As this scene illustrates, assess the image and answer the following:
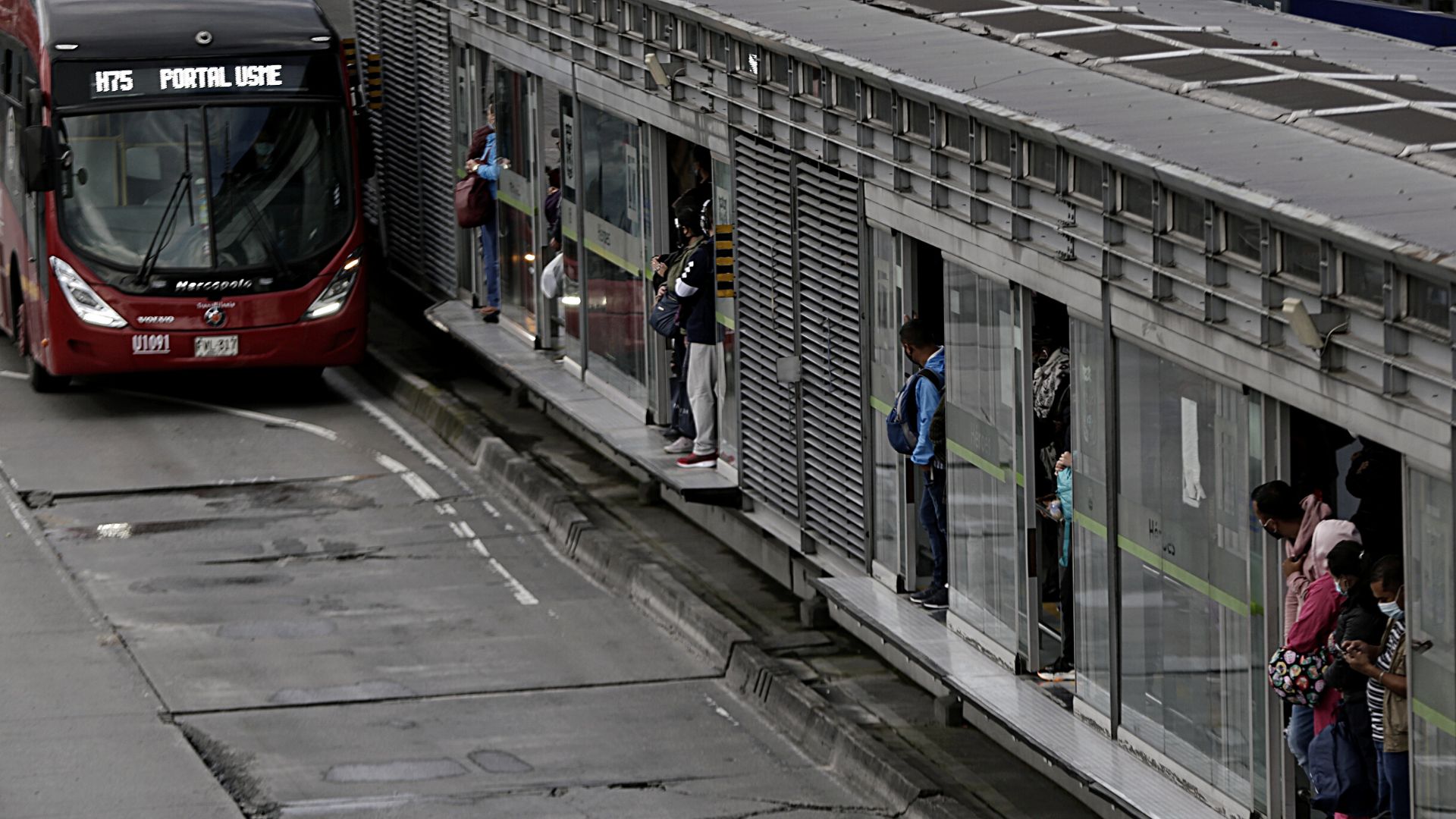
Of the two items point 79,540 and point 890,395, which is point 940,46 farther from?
point 79,540

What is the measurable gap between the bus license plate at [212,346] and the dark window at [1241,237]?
11906 millimetres

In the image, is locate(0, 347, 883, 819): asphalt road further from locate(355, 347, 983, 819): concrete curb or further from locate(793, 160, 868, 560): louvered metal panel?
locate(793, 160, 868, 560): louvered metal panel

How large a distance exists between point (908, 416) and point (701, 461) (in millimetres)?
3648

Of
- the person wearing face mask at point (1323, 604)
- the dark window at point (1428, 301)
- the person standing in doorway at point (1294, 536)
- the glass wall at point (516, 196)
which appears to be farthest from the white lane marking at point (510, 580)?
the dark window at point (1428, 301)

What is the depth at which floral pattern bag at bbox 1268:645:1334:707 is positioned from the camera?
9203 millimetres

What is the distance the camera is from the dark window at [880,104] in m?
12.7

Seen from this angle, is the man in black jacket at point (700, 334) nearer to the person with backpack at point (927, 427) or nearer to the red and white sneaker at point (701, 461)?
the red and white sneaker at point (701, 461)

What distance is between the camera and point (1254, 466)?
380 inches

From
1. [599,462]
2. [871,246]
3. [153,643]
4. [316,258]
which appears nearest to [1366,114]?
[871,246]

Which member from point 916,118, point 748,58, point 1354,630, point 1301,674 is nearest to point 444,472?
point 748,58

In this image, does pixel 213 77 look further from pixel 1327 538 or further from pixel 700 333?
pixel 1327 538

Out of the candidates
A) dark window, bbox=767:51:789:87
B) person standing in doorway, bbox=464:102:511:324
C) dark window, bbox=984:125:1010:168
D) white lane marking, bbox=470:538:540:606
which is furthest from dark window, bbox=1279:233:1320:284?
person standing in doorway, bbox=464:102:511:324

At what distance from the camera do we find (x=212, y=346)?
789 inches

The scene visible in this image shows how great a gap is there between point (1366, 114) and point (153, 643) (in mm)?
7360
